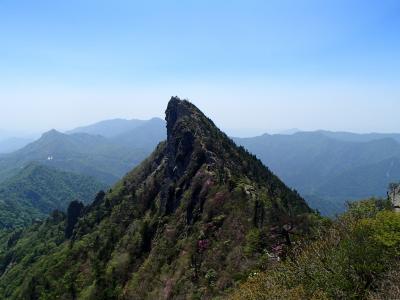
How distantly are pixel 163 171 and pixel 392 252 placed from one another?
347ft

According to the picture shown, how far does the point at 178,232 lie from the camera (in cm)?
10012

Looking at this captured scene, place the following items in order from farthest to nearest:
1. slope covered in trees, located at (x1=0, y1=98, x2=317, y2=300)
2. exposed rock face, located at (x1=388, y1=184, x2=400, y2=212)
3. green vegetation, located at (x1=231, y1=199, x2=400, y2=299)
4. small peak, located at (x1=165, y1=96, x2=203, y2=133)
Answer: small peak, located at (x1=165, y1=96, x2=203, y2=133) < slope covered in trees, located at (x1=0, y1=98, x2=317, y2=300) < exposed rock face, located at (x1=388, y1=184, x2=400, y2=212) < green vegetation, located at (x1=231, y1=199, x2=400, y2=299)

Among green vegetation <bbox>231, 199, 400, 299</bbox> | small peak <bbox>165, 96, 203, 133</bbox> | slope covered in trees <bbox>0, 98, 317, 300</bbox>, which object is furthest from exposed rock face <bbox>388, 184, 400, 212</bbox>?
small peak <bbox>165, 96, 203, 133</bbox>

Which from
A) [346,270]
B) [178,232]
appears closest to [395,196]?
[346,270]

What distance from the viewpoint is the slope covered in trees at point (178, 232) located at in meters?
76.4

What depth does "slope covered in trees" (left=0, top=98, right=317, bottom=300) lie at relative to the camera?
7638 cm

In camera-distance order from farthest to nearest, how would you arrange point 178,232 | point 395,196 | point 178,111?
point 178,111, point 178,232, point 395,196

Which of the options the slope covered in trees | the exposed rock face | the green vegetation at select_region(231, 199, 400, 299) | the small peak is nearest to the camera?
the green vegetation at select_region(231, 199, 400, 299)

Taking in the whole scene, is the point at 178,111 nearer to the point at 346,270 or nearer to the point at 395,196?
the point at 395,196

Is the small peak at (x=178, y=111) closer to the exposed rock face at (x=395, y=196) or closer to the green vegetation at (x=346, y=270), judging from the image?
the exposed rock face at (x=395, y=196)

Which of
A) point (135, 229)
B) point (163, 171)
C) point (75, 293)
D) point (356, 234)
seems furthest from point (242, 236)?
point (163, 171)

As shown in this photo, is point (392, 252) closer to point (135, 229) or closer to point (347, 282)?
point (347, 282)

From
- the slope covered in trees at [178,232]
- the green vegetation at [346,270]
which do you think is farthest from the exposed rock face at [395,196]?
the green vegetation at [346,270]

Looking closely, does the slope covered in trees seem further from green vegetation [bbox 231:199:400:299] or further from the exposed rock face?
green vegetation [bbox 231:199:400:299]
